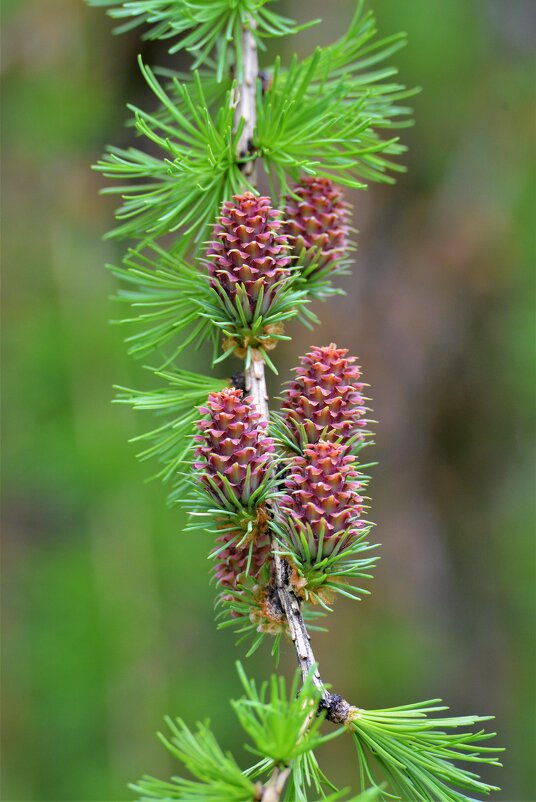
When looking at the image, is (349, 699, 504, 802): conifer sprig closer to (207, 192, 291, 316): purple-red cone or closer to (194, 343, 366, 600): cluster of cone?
(194, 343, 366, 600): cluster of cone

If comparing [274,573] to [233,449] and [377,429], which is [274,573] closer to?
[233,449]

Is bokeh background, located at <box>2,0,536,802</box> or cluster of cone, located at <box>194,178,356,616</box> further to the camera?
bokeh background, located at <box>2,0,536,802</box>

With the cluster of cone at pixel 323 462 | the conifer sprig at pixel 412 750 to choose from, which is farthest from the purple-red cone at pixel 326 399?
the conifer sprig at pixel 412 750

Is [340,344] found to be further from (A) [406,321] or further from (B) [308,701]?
(B) [308,701]

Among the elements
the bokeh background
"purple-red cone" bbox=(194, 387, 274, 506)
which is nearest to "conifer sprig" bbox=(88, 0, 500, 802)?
"purple-red cone" bbox=(194, 387, 274, 506)

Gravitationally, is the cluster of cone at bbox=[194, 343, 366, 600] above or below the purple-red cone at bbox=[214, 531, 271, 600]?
above

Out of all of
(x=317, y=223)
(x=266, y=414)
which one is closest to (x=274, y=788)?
(x=266, y=414)
